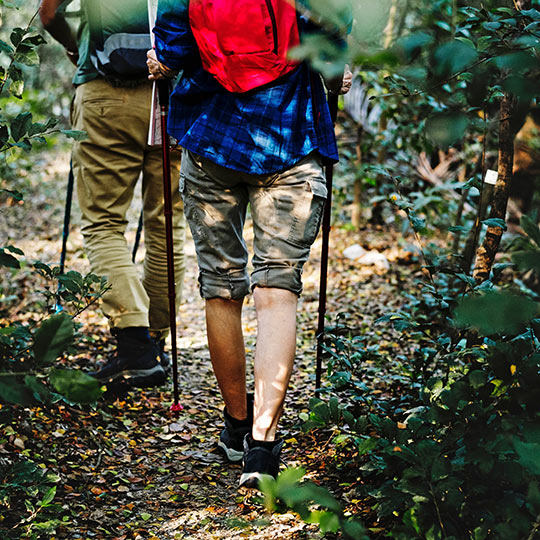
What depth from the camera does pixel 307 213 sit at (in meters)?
2.37

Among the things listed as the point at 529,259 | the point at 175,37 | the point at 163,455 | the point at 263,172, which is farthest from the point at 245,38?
the point at 163,455

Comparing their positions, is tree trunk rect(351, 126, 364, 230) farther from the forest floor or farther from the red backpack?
the red backpack

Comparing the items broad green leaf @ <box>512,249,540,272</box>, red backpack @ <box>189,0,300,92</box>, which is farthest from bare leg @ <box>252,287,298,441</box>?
broad green leaf @ <box>512,249,540,272</box>

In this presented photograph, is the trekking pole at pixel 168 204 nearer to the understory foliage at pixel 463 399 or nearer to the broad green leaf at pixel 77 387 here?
the understory foliage at pixel 463 399

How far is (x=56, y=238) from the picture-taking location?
7000mm

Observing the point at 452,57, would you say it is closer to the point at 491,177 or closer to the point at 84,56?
the point at 491,177

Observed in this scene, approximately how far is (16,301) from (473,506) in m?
4.21

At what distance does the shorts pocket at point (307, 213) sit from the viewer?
7.72 feet

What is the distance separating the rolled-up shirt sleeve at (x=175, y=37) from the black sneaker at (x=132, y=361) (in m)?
1.50

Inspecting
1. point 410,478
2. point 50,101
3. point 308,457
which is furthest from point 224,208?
point 50,101

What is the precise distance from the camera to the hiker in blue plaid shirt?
7.57 ft

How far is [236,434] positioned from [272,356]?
1.77 ft

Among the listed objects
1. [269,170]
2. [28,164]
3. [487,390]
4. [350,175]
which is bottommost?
[28,164]

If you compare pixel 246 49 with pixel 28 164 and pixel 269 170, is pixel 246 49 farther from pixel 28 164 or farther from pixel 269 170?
pixel 28 164
